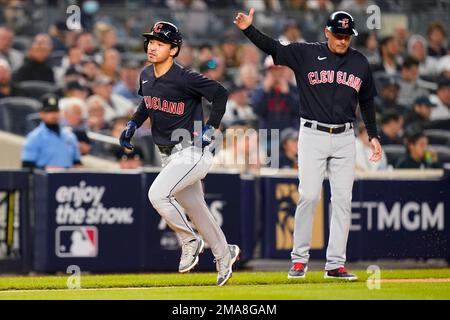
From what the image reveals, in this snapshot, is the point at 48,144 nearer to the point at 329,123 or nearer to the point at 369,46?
the point at 329,123

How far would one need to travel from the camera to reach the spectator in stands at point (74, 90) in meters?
15.9

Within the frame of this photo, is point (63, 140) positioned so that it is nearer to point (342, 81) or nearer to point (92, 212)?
point (92, 212)

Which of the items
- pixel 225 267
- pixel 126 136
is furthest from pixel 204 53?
pixel 225 267

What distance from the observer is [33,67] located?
A: 1647 cm

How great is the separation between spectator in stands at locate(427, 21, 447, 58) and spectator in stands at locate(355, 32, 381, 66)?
113 centimetres

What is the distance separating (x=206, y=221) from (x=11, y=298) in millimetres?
1699

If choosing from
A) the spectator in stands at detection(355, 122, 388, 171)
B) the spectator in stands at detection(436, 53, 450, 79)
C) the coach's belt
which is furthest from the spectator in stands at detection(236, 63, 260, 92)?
the coach's belt

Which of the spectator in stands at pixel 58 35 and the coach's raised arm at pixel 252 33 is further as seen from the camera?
the spectator in stands at pixel 58 35

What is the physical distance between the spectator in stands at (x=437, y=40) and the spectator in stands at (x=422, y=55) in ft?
0.38

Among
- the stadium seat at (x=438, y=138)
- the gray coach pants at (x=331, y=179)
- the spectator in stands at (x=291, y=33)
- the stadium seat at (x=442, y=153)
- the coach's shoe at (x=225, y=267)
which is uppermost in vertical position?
the spectator in stands at (x=291, y=33)

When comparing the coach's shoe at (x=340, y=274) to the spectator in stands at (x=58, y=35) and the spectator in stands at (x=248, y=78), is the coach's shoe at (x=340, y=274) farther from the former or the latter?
the spectator in stands at (x=58, y=35)

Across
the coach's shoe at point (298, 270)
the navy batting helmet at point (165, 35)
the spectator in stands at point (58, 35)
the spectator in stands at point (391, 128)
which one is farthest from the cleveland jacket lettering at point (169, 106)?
the spectator in stands at point (58, 35)

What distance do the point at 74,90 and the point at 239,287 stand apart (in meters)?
7.01
